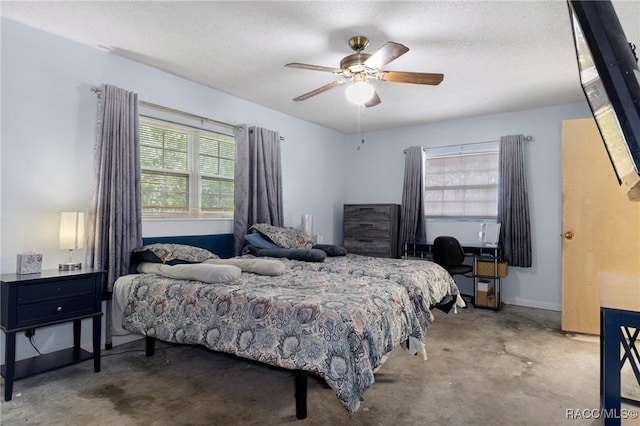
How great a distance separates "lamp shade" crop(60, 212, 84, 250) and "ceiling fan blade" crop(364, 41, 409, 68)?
2.51 m

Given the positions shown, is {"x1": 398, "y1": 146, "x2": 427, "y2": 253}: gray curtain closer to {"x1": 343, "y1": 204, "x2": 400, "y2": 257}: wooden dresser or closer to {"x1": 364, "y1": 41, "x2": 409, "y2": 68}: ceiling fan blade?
{"x1": 343, "y1": 204, "x2": 400, "y2": 257}: wooden dresser

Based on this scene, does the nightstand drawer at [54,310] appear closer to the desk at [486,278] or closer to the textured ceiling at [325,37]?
the textured ceiling at [325,37]

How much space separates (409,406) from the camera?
2146 millimetres

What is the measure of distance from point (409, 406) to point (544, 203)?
11.8 feet

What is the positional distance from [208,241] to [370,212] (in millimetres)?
2559

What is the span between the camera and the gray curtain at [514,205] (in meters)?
4.52

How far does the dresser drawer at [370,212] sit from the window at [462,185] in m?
0.64

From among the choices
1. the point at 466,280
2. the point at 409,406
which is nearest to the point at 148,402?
the point at 409,406

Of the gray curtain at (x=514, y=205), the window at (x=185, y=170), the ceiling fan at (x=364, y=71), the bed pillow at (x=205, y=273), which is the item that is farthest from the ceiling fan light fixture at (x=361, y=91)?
the gray curtain at (x=514, y=205)

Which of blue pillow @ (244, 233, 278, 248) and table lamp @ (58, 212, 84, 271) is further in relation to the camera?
blue pillow @ (244, 233, 278, 248)

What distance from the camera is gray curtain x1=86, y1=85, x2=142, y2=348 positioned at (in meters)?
2.94

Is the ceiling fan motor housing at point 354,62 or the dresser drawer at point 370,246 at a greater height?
the ceiling fan motor housing at point 354,62

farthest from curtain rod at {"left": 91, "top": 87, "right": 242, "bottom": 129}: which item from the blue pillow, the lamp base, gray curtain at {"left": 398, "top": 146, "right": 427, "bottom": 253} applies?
gray curtain at {"left": 398, "top": 146, "right": 427, "bottom": 253}

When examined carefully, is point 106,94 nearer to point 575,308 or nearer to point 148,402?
point 148,402
